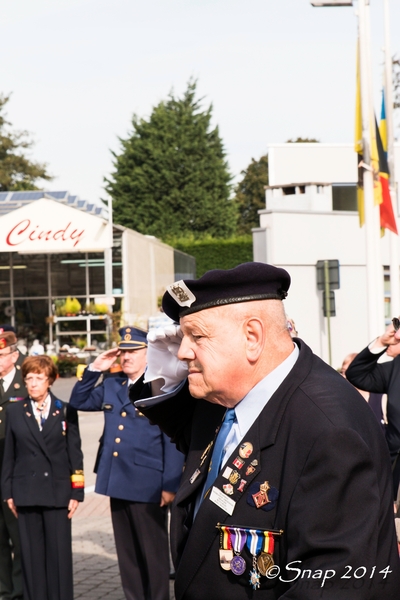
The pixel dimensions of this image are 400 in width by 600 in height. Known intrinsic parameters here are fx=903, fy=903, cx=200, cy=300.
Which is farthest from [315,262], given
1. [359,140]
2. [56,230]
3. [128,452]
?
[128,452]

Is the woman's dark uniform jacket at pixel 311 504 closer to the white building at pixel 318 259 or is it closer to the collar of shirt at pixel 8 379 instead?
the collar of shirt at pixel 8 379

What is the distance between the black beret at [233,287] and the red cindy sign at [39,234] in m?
24.7

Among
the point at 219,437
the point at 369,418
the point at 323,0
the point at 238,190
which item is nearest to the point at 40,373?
the point at 219,437

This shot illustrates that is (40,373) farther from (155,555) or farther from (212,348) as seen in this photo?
(212,348)

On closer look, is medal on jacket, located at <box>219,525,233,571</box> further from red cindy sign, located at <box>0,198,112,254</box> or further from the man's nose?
red cindy sign, located at <box>0,198,112,254</box>

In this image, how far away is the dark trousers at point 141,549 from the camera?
20.8 feet

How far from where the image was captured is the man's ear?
248cm

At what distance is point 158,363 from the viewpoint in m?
2.99

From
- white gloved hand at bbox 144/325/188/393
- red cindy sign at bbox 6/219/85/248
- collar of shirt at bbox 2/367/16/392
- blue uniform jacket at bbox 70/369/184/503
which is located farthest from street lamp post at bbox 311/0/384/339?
red cindy sign at bbox 6/219/85/248

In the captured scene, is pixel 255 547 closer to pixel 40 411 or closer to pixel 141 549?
pixel 141 549

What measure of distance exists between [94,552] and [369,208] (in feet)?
24.6

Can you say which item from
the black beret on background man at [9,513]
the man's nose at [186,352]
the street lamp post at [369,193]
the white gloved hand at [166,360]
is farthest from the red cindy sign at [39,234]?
the man's nose at [186,352]

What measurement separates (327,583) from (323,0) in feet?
41.2

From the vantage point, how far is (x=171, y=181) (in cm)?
6056
